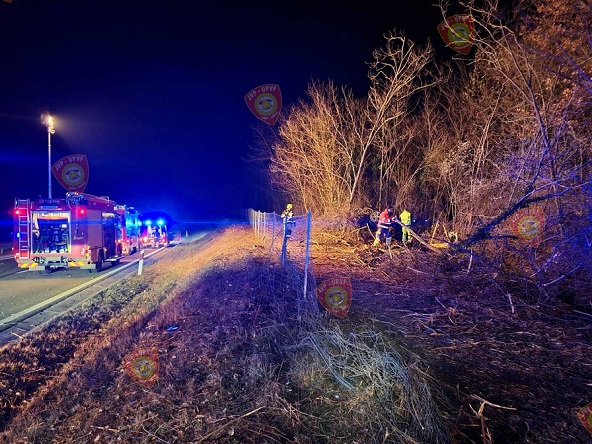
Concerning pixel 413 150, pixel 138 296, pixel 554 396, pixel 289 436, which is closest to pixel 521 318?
pixel 554 396

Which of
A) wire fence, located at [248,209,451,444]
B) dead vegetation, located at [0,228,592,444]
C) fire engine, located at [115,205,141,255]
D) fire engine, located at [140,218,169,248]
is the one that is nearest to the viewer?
wire fence, located at [248,209,451,444]

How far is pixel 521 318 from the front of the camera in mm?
5586

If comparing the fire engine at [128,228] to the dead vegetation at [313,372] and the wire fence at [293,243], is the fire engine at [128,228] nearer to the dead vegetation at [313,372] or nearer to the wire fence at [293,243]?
the wire fence at [293,243]

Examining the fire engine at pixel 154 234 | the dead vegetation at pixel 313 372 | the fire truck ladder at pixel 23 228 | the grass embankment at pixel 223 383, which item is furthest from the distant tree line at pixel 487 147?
the fire truck ladder at pixel 23 228

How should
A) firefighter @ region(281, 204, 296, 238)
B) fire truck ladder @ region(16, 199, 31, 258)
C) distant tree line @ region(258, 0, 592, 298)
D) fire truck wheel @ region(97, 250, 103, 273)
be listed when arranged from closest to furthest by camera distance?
1. distant tree line @ region(258, 0, 592, 298)
2. firefighter @ region(281, 204, 296, 238)
3. fire truck ladder @ region(16, 199, 31, 258)
4. fire truck wheel @ region(97, 250, 103, 273)

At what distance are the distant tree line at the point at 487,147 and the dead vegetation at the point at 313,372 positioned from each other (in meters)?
1.51

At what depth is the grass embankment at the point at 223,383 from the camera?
300 centimetres

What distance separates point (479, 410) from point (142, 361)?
4.07 m

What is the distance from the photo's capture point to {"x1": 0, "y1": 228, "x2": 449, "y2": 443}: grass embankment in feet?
9.84

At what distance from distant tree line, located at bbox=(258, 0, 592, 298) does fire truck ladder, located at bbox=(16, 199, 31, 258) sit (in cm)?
1145

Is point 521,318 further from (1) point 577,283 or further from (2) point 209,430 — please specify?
(2) point 209,430

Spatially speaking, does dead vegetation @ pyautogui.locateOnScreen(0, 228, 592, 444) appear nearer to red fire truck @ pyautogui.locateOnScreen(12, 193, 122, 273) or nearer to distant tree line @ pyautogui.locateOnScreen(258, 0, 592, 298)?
distant tree line @ pyautogui.locateOnScreen(258, 0, 592, 298)

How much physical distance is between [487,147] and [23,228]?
52.0ft

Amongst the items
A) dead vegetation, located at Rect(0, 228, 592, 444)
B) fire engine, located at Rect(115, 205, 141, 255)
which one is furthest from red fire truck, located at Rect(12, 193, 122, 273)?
dead vegetation, located at Rect(0, 228, 592, 444)
